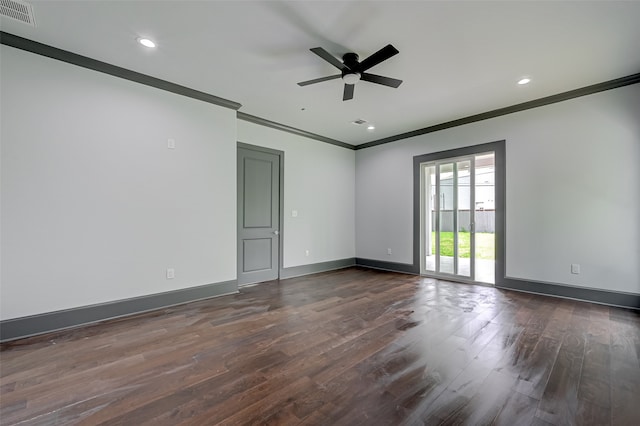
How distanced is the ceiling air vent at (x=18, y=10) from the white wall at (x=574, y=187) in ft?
19.2

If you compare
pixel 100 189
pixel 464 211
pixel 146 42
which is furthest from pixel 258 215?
pixel 464 211

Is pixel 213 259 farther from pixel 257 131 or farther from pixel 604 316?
pixel 604 316

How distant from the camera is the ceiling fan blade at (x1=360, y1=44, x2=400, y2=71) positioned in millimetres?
2549

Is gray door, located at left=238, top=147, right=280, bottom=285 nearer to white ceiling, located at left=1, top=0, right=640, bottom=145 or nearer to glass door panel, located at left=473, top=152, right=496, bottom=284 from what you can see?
white ceiling, located at left=1, top=0, right=640, bottom=145

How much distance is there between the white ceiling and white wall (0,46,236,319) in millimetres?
436

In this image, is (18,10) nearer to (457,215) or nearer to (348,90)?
(348,90)

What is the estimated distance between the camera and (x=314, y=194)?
596 cm

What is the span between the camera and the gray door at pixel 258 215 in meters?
4.78

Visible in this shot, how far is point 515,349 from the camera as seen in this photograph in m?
2.47

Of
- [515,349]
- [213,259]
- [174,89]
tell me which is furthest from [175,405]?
[174,89]

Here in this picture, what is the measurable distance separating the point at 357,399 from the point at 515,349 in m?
1.68

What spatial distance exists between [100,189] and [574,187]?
6282mm

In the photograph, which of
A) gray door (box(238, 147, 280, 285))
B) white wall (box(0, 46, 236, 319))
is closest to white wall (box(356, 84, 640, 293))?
gray door (box(238, 147, 280, 285))

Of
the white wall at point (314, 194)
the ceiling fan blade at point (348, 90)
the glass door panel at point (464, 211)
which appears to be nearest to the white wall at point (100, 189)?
the white wall at point (314, 194)
